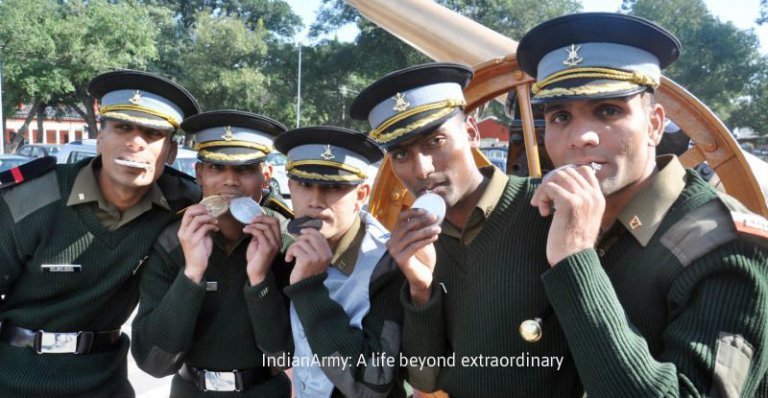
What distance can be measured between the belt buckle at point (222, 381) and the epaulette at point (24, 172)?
3.93ft

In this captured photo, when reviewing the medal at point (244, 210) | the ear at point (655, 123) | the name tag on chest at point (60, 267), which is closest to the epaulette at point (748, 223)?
the ear at point (655, 123)

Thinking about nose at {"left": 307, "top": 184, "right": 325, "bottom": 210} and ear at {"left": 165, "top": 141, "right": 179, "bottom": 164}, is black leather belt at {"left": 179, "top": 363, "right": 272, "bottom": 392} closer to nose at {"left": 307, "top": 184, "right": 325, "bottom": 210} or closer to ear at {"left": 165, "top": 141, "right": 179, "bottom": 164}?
nose at {"left": 307, "top": 184, "right": 325, "bottom": 210}

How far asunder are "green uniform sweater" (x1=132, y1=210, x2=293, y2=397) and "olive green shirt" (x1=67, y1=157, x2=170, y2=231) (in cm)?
16

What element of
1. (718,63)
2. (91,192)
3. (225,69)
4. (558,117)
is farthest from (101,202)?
(718,63)

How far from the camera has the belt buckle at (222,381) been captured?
7.70 ft

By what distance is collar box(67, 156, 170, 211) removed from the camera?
2500 millimetres

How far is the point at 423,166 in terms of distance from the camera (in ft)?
5.86

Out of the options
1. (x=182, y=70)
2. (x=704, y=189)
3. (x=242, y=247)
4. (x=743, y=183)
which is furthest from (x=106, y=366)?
(x=182, y=70)

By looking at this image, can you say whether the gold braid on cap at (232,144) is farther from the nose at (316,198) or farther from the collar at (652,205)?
the collar at (652,205)

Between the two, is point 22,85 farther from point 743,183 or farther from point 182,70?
point 743,183

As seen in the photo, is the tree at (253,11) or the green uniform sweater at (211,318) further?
the tree at (253,11)

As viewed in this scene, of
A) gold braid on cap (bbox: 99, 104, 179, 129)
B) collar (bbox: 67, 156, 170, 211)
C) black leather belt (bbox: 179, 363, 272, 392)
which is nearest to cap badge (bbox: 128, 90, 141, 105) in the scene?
gold braid on cap (bbox: 99, 104, 179, 129)

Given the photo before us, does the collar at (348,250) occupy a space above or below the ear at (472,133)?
below

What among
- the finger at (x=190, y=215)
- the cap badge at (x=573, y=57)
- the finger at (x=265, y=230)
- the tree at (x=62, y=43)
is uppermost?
the tree at (x=62, y=43)
